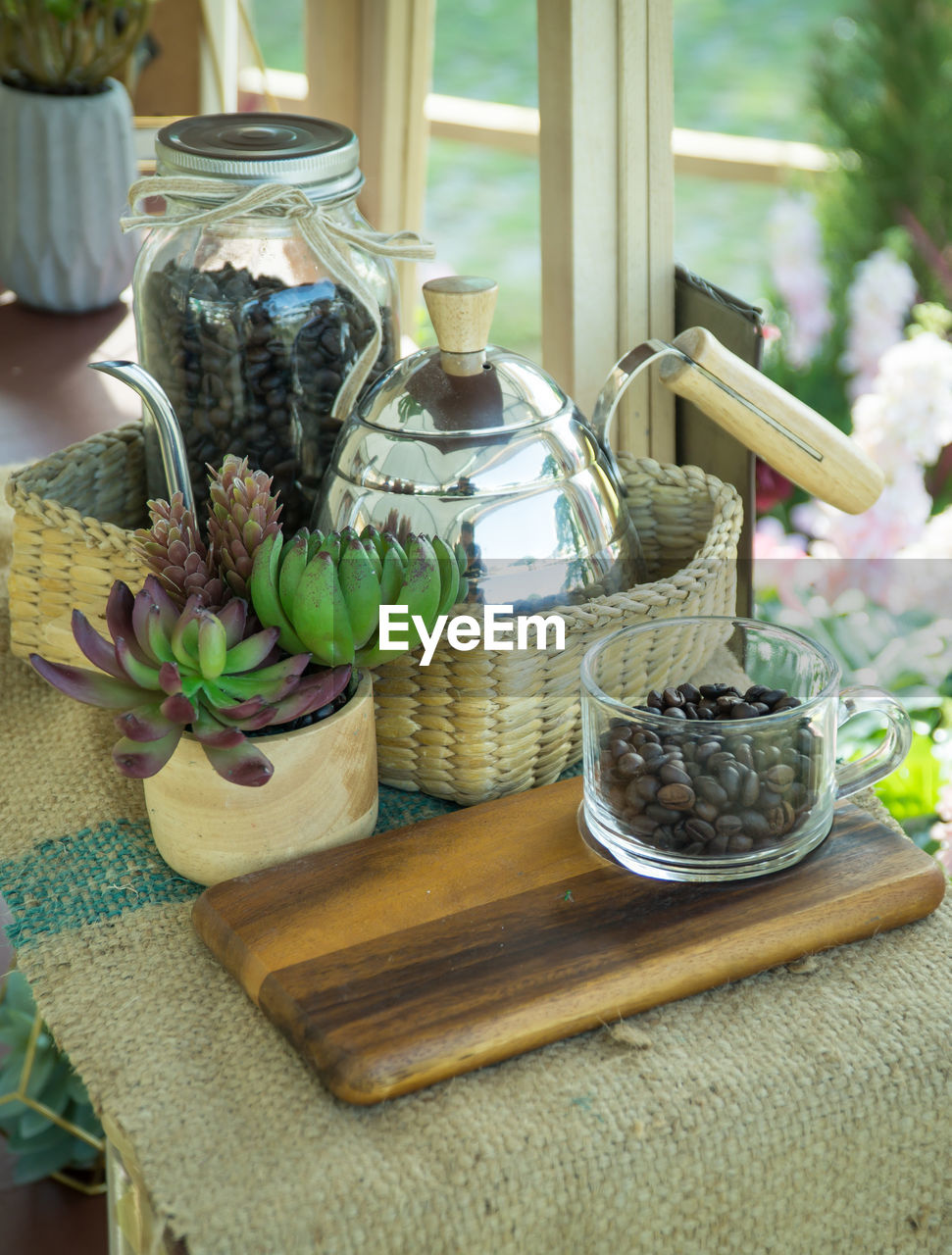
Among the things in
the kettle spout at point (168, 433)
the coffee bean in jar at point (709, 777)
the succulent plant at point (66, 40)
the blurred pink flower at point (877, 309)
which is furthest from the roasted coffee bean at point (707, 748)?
the succulent plant at point (66, 40)

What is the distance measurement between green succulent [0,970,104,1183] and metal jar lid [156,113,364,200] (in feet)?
1.54

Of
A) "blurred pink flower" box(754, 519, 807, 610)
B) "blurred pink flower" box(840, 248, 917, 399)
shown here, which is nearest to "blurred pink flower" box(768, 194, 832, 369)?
"blurred pink flower" box(840, 248, 917, 399)

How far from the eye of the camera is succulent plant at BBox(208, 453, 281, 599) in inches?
19.6

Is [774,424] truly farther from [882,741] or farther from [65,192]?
[65,192]

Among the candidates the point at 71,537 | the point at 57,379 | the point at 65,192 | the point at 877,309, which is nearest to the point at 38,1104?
the point at 71,537

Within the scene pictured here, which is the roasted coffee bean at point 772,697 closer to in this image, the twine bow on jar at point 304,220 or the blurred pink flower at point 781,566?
the twine bow on jar at point 304,220

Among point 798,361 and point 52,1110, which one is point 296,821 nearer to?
point 52,1110

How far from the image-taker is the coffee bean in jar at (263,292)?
0.60 metres

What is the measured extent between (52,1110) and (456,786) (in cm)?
36

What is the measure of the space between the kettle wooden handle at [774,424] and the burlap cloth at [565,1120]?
0.70 ft

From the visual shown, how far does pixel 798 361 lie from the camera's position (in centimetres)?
129

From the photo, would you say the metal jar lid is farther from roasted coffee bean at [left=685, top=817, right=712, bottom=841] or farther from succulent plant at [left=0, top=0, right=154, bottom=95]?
succulent plant at [left=0, top=0, right=154, bottom=95]

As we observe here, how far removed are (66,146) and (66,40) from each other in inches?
3.3

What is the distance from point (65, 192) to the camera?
1.12 meters
